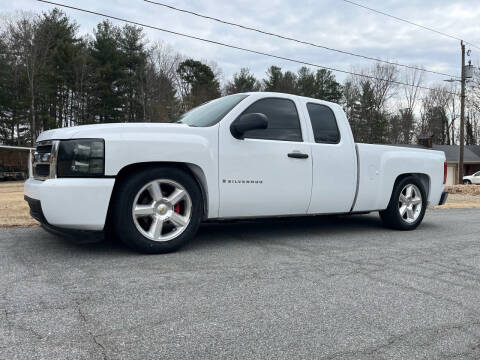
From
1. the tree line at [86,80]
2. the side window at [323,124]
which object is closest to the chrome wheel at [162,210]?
the side window at [323,124]

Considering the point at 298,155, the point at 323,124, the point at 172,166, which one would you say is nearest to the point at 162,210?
the point at 172,166

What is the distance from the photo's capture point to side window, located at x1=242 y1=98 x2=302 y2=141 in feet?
15.9

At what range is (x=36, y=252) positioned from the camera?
414 cm

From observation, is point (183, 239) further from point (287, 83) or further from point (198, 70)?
point (287, 83)

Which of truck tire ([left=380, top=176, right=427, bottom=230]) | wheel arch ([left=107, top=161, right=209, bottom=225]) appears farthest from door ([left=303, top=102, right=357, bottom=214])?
wheel arch ([left=107, top=161, right=209, bottom=225])

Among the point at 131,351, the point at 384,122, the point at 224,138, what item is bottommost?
the point at 131,351

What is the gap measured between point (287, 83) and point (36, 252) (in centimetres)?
4563

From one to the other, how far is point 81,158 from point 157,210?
0.88 m

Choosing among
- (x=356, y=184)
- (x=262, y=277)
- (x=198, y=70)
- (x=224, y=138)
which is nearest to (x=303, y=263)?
(x=262, y=277)

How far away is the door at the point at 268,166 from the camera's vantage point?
4539 millimetres

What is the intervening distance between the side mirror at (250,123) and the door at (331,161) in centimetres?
101

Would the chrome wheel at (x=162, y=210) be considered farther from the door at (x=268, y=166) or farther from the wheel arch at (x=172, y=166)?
the door at (x=268, y=166)

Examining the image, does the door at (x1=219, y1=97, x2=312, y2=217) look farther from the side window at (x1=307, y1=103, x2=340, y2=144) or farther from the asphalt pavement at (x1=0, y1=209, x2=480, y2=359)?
the asphalt pavement at (x1=0, y1=209, x2=480, y2=359)

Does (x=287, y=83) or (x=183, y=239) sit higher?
(x=287, y=83)
